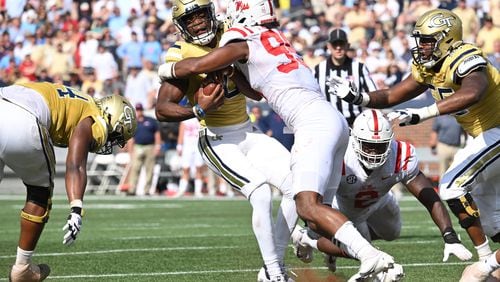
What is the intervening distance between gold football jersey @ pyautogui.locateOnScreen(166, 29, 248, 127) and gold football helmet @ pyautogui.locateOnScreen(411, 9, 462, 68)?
50.5 inches

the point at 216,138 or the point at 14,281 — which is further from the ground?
the point at 216,138

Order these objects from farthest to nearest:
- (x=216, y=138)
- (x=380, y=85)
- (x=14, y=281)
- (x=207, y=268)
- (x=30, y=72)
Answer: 1. (x=30, y=72)
2. (x=380, y=85)
3. (x=207, y=268)
4. (x=216, y=138)
5. (x=14, y=281)

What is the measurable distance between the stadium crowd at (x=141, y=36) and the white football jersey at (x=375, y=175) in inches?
384

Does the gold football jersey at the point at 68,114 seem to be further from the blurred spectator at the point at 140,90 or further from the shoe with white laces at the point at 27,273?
the blurred spectator at the point at 140,90

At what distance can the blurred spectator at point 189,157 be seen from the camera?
18.5 m

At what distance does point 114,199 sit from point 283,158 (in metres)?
11.0

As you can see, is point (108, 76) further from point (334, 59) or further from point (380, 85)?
point (334, 59)

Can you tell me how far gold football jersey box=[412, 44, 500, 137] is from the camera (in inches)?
276

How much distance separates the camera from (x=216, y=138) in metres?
7.32

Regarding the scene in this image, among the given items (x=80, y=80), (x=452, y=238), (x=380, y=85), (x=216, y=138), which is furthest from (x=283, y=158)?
(x=80, y=80)

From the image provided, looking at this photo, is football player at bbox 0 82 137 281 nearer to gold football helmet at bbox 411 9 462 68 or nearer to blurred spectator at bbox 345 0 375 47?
gold football helmet at bbox 411 9 462 68

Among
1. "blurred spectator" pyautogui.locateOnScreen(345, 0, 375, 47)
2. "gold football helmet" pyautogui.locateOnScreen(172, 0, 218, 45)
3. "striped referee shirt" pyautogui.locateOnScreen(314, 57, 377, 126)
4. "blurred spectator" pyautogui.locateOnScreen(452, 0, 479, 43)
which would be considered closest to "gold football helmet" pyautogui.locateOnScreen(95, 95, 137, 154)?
"gold football helmet" pyautogui.locateOnScreen(172, 0, 218, 45)

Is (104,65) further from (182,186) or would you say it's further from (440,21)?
(440,21)

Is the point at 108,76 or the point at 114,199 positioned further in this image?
the point at 108,76
